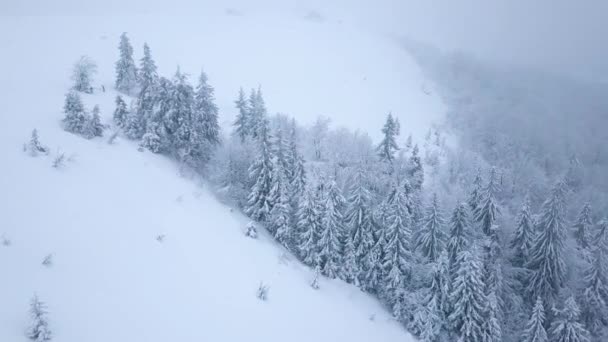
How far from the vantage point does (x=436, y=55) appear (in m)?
103

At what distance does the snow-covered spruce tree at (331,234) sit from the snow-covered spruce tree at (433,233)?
7573mm

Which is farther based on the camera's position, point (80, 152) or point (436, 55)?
point (436, 55)

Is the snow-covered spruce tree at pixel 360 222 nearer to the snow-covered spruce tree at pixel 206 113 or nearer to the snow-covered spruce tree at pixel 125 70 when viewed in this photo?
the snow-covered spruce tree at pixel 206 113

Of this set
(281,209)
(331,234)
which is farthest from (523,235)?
(281,209)

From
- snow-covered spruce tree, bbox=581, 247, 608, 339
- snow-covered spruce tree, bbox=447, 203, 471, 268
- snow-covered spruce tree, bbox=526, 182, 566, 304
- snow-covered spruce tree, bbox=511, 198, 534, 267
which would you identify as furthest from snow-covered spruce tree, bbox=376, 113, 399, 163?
snow-covered spruce tree, bbox=581, 247, 608, 339

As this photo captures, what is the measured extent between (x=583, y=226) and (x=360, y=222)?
24258mm

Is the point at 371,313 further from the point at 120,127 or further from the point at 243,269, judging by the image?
the point at 120,127

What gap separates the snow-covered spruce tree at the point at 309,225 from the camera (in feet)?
99.2

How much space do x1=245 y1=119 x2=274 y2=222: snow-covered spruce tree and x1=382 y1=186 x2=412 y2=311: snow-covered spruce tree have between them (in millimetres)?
11106

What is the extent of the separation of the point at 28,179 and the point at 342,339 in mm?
24659

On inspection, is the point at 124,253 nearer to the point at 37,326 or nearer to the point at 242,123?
the point at 37,326

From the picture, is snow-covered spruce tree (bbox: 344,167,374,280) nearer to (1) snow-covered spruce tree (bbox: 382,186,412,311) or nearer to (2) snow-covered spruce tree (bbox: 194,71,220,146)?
(1) snow-covered spruce tree (bbox: 382,186,412,311)

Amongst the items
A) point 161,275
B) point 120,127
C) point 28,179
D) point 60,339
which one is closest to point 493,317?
point 161,275

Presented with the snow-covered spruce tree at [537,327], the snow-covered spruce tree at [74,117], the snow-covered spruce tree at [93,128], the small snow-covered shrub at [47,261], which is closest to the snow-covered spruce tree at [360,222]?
the snow-covered spruce tree at [537,327]
